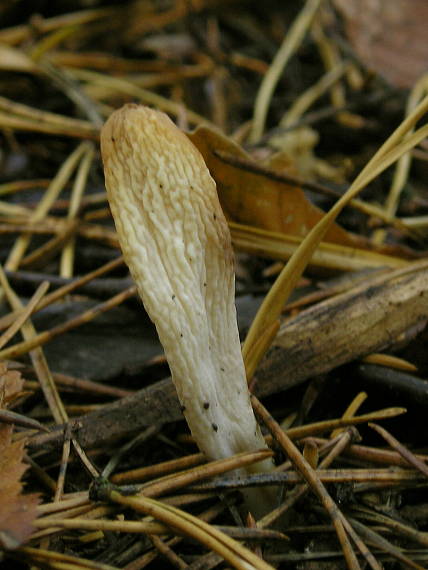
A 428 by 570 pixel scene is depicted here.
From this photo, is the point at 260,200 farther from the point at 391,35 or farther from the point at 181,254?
the point at 391,35

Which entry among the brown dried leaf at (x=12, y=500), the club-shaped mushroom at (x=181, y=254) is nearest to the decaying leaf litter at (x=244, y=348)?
the brown dried leaf at (x=12, y=500)

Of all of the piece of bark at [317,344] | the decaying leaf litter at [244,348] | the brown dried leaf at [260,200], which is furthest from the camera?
the brown dried leaf at [260,200]

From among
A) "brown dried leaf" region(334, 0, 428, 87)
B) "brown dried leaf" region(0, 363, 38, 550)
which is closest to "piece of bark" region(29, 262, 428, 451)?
"brown dried leaf" region(0, 363, 38, 550)

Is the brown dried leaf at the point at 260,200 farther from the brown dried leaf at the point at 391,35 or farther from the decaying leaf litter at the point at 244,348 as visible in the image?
the brown dried leaf at the point at 391,35

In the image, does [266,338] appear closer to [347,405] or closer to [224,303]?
[224,303]

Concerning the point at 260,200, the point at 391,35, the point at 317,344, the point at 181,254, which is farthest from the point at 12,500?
the point at 391,35

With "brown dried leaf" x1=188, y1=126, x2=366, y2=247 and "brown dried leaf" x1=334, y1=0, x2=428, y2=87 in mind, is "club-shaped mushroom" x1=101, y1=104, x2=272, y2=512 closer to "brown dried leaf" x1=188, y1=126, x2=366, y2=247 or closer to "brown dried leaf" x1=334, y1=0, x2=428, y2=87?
"brown dried leaf" x1=188, y1=126, x2=366, y2=247

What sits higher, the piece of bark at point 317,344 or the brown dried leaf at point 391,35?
the brown dried leaf at point 391,35
